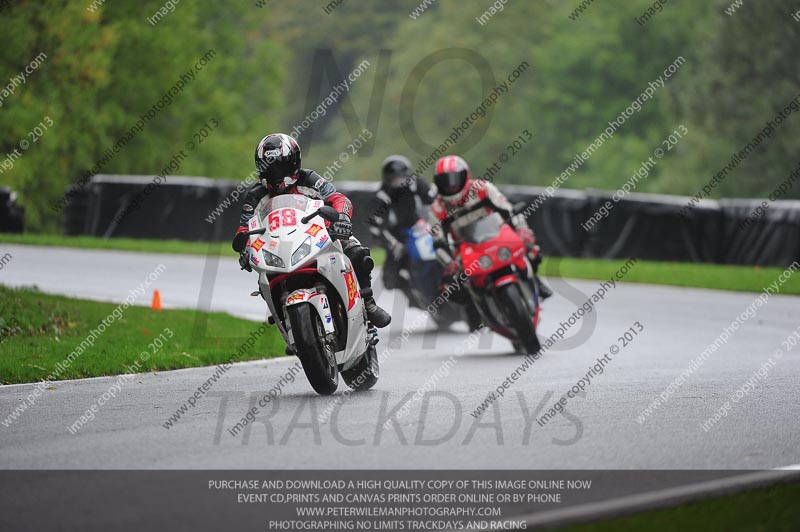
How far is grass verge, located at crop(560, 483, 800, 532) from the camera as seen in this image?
563 centimetres

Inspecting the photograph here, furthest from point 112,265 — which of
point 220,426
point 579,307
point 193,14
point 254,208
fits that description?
point 193,14

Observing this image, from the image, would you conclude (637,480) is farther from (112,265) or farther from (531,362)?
(112,265)

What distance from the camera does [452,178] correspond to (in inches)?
507

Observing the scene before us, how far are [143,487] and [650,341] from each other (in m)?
9.01

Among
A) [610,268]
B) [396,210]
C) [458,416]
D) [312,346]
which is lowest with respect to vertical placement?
[610,268]

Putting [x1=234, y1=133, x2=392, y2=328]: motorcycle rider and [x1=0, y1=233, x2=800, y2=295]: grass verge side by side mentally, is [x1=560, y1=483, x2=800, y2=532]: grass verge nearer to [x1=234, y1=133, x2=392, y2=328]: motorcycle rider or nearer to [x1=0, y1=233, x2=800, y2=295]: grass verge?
[x1=234, y1=133, x2=392, y2=328]: motorcycle rider

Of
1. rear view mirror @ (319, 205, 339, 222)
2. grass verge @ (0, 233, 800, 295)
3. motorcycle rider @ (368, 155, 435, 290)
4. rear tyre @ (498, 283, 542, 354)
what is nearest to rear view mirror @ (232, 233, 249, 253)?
rear view mirror @ (319, 205, 339, 222)

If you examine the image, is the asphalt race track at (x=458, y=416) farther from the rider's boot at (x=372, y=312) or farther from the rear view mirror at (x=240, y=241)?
the rear view mirror at (x=240, y=241)

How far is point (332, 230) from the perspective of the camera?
941 cm

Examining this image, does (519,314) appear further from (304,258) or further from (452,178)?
(304,258)

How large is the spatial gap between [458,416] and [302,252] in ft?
5.15

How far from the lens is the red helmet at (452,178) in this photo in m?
12.9

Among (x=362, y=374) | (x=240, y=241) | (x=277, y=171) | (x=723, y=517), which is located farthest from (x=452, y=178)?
(x=723, y=517)

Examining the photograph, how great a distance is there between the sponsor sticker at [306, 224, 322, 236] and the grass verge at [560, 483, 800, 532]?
3.85m
